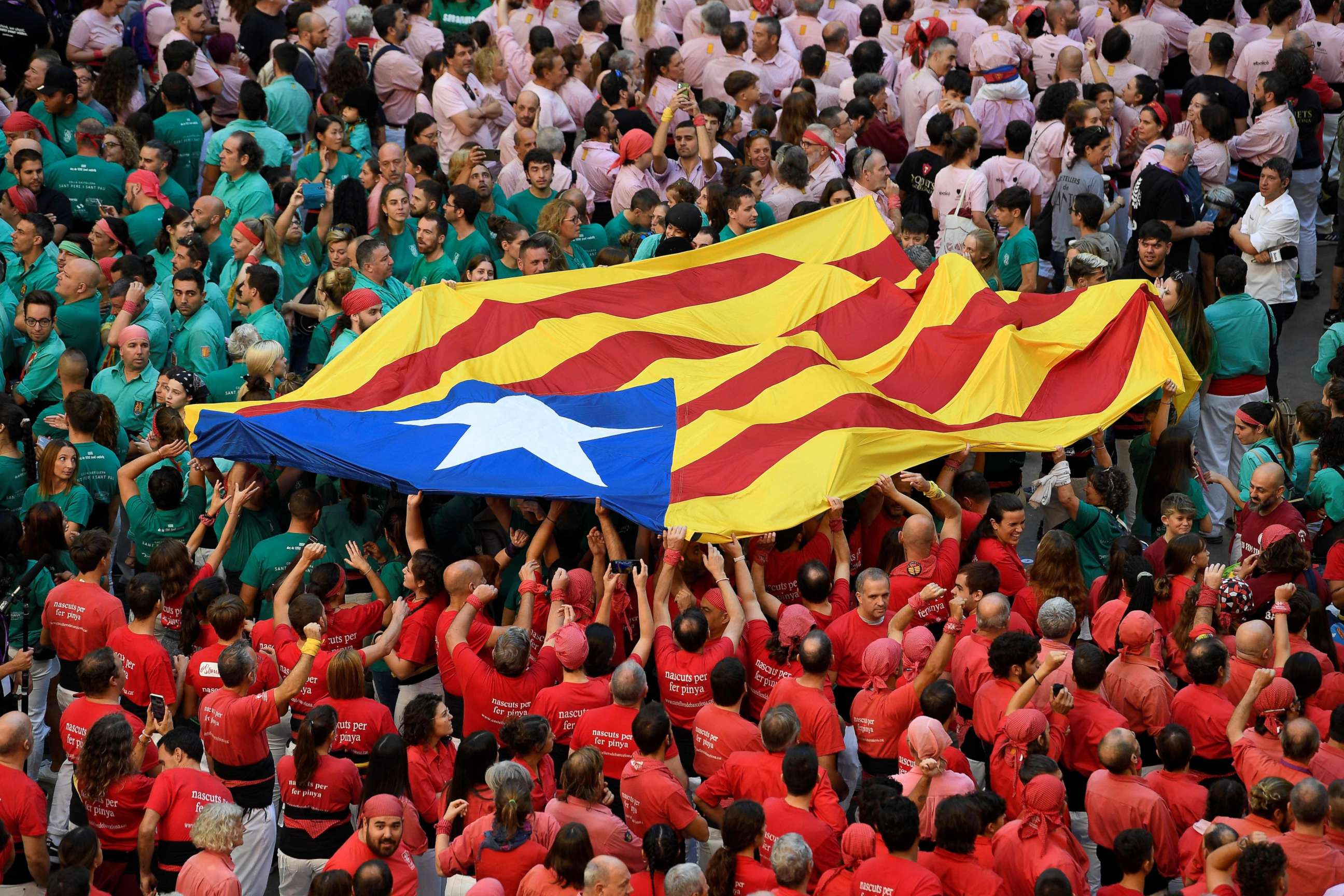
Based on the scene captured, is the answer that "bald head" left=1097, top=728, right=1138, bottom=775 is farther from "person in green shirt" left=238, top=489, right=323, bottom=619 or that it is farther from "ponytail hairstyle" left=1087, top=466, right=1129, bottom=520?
"person in green shirt" left=238, top=489, right=323, bottom=619

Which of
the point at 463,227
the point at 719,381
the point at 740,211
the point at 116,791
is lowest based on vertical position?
the point at 116,791

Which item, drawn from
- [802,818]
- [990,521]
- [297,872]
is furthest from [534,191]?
[802,818]

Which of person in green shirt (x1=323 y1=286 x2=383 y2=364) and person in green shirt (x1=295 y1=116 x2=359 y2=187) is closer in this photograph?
person in green shirt (x1=323 y1=286 x2=383 y2=364)

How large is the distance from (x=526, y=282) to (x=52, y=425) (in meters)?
3.20

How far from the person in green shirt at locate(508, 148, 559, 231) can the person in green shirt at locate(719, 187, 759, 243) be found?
5.39 feet

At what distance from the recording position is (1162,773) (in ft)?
24.8

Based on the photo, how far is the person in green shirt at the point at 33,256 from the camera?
12.0 meters

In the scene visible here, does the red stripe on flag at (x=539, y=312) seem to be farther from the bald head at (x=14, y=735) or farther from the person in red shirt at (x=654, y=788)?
the person in red shirt at (x=654, y=788)

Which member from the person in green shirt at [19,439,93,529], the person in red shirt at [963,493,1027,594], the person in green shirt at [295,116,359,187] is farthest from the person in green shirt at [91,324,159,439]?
the person in red shirt at [963,493,1027,594]

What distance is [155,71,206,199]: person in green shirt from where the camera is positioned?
558 inches

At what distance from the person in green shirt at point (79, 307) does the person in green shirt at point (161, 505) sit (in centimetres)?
202

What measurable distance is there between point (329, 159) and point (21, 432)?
424cm

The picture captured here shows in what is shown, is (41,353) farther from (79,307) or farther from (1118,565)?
(1118,565)

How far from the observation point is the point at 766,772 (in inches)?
291
